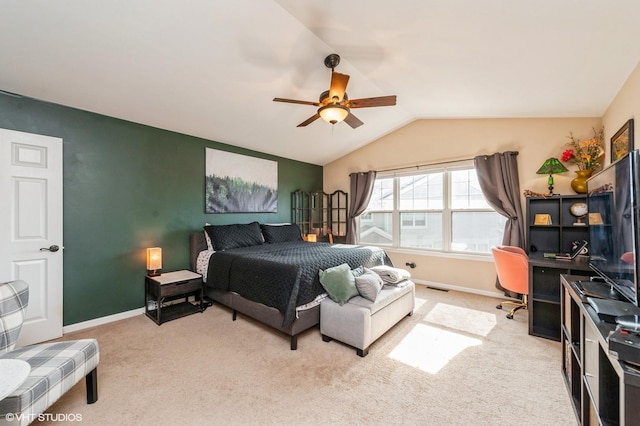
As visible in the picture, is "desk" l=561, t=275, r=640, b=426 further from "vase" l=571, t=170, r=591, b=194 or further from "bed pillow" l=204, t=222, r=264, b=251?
"bed pillow" l=204, t=222, r=264, b=251

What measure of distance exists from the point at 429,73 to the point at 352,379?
3030mm

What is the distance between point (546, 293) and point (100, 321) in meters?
5.11

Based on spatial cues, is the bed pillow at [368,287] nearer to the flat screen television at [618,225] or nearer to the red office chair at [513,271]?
the flat screen television at [618,225]

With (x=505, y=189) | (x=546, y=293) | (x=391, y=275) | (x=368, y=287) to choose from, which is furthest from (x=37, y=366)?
(x=505, y=189)

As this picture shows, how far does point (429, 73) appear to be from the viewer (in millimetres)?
2738

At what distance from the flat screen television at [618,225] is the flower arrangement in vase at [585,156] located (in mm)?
1429

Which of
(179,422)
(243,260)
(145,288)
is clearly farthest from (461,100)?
(145,288)

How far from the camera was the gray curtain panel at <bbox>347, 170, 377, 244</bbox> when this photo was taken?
17.2 ft

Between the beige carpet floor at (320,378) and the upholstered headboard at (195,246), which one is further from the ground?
the upholstered headboard at (195,246)

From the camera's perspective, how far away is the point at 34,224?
102 inches

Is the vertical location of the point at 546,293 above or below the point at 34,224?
below

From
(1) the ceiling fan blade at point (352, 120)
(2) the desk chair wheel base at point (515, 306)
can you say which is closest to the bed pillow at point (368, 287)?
Result: (1) the ceiling fan blade at point (352, 120)

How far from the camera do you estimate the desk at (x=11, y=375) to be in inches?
40.4

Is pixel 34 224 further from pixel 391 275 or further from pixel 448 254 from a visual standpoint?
pixel 448 254
